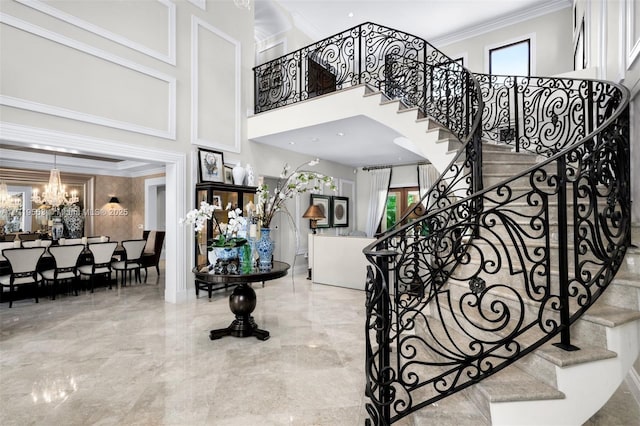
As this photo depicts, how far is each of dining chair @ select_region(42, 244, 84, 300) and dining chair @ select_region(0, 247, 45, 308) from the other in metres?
0.16

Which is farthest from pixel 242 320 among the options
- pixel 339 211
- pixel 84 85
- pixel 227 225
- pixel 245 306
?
pixel 339 211

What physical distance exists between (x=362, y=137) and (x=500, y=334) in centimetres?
448

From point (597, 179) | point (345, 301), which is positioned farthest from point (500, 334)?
point (345, 301)

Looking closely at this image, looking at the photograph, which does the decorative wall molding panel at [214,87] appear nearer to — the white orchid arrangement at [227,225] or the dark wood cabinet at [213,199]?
the dark wood cabinet at [213,199]

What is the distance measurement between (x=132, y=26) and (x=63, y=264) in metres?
3.71

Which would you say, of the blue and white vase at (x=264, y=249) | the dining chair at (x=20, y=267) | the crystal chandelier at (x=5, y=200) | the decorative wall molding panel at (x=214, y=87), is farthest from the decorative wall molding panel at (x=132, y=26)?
the crystal chandelier at (x=5, y=200)

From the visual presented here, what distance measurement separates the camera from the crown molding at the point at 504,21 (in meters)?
6.30

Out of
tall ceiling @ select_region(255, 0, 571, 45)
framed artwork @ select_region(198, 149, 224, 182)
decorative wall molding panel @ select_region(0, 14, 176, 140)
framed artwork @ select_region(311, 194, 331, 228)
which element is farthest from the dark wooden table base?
tall ceiling @ select_region(255, 0, 571, 45)

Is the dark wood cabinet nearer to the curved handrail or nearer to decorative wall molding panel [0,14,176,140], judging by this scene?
decorative wall molding panel [0,14,176,140]

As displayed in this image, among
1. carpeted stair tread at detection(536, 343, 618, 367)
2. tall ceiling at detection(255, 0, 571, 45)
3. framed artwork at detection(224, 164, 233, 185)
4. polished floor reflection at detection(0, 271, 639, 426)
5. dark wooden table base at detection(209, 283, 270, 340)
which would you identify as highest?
tall ceiling at detection(255, 0, 571, 45)

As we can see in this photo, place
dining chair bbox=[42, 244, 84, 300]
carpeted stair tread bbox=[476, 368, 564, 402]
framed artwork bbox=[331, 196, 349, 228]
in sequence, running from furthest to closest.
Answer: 1. framed artwork bbox=[331, 196, 349, 228]
2. dining chair bbox=[42, 244, 84, 300]
3. carpeted stair tread bbox=[476, 368, 564, 402]

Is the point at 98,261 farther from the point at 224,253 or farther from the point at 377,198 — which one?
the point at 377,198

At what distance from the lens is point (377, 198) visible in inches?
358

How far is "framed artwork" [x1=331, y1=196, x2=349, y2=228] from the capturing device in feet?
27.6
